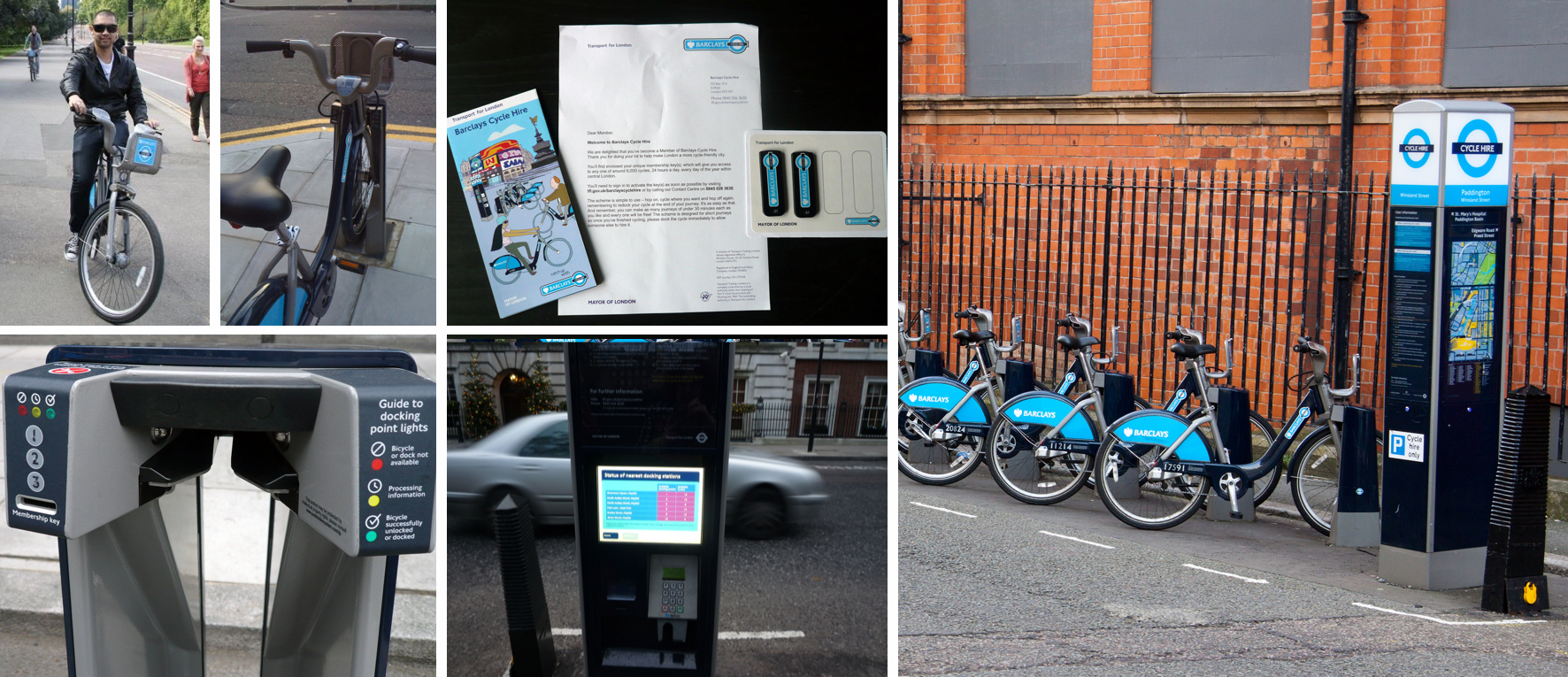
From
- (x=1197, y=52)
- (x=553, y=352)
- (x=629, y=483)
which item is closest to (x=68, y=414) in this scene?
(x=553, y=352)

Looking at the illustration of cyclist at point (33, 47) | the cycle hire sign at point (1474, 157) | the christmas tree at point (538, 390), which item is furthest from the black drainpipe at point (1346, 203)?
the illustration of cyclist at point (33, 47)

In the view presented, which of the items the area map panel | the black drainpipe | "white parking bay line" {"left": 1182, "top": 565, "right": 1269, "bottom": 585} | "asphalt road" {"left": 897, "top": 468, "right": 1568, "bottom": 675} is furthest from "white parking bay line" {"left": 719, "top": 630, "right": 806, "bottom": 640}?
the black drainpipe

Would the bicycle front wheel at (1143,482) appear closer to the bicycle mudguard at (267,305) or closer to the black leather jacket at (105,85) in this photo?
the bicycle mudguard at (267,305)

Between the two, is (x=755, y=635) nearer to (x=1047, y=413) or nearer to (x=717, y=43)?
(x=717, y=43)

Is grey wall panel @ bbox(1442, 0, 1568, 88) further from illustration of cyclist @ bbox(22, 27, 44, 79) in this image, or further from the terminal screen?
illustration of cyclist @ bbox(22, 27, 44, 79)

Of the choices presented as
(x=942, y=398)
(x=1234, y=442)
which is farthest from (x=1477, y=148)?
(x=942, y=398)

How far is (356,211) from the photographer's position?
2.62 meters

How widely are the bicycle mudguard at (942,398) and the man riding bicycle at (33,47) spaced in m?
6.37

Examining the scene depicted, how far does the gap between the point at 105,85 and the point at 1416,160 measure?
543 cm

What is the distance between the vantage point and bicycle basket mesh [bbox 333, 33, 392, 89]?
2.59m

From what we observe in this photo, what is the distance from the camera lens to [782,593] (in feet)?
13.2

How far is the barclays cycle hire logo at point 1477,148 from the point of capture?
6.05 m

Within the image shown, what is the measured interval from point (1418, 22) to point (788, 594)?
7318mm

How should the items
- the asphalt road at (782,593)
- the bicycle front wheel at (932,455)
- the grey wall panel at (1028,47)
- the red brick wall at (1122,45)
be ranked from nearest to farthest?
1. the asphalt road at (782,593)
2. the bicycle front wheel at (932,455)
3. the red brick wall at (1122,45)
4. the grey wall panel at (1028,47)
